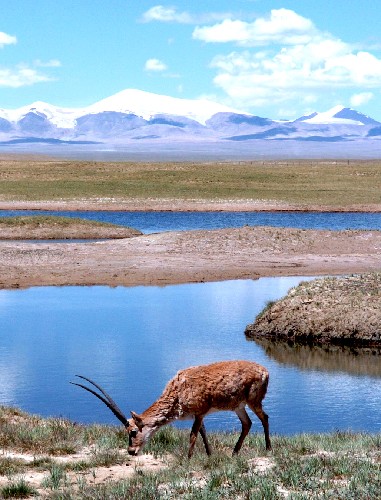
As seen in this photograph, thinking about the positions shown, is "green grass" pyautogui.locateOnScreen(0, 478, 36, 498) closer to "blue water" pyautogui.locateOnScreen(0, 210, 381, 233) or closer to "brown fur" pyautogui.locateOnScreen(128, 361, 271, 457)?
"brown fur" pyautogui.locateOnScreen(128, 361, 271, 457)

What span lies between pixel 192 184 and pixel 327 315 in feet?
179

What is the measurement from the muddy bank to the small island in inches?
381

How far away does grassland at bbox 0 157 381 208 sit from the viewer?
72000 mm

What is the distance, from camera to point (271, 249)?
43.8 m

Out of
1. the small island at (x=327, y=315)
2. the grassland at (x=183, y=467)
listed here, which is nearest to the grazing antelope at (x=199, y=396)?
the grassland at (x=183, y=467)

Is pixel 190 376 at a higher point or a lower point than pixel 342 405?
higher

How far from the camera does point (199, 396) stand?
11.7m

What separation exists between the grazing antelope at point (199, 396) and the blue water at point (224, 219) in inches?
1664

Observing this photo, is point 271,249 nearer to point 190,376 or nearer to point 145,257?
point 145,257

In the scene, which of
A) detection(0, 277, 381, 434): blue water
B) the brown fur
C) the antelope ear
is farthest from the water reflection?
the antelope ear

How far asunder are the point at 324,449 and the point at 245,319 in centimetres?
1748

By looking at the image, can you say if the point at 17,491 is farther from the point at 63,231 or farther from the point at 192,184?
the point at 192,184

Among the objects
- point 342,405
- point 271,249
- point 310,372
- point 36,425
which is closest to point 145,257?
point 271,249

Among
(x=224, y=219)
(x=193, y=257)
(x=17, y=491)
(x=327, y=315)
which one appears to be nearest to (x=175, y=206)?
(x=224, y=219)
